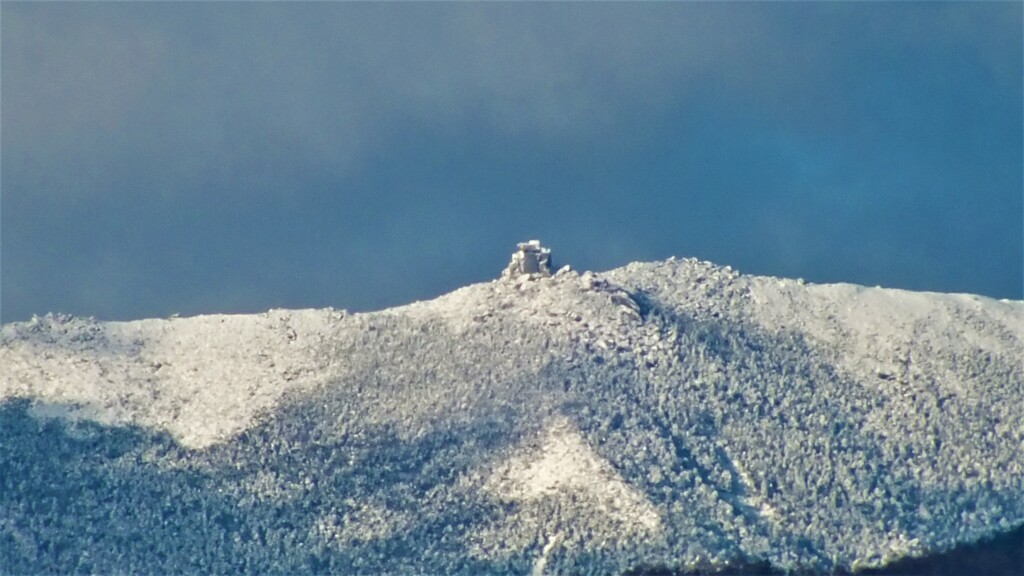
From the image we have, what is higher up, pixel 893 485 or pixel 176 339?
pixel 176 339

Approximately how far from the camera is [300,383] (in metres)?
24.3

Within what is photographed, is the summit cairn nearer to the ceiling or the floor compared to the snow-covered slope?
nearer to the ceiling

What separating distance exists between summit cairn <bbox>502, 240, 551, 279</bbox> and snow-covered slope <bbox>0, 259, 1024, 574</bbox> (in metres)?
0.36

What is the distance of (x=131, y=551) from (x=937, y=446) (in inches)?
504

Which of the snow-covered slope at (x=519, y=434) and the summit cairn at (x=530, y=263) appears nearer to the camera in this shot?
the snow-covered slope at (x=519, y=434)

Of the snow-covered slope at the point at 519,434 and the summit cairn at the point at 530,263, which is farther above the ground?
the summit cairn at the point at 530,263

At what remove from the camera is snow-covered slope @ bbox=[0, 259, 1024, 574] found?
72.4 feet

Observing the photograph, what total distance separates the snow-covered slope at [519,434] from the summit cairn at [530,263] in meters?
0.36

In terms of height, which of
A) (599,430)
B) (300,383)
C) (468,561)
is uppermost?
(300,383)

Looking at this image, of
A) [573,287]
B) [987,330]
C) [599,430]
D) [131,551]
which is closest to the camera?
[131,551]

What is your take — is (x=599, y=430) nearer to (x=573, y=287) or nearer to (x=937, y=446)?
(x=573, y=287)

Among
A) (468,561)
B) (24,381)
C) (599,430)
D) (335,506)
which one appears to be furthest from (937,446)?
(24,381)

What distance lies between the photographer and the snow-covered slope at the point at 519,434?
22062mm

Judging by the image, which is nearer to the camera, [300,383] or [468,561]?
[468,561]
